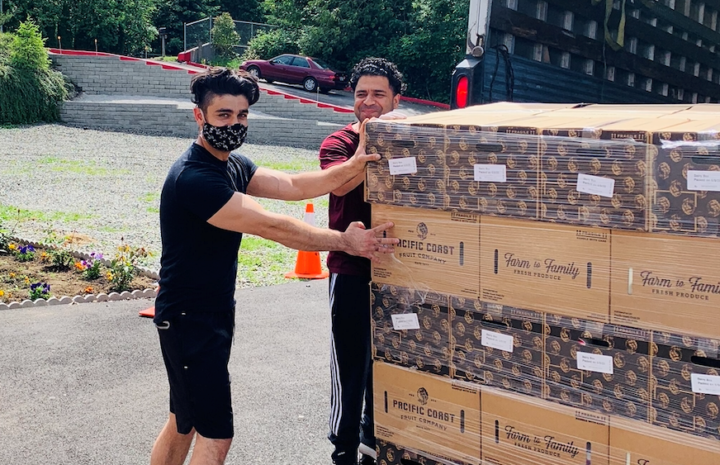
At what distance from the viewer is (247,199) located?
3287 millimetres

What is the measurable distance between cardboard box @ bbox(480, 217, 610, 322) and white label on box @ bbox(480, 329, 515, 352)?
0.39 feet

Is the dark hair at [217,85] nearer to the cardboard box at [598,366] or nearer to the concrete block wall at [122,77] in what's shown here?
the cardboard box at [598,366]

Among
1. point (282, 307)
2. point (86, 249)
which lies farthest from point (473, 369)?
point (86, 249)

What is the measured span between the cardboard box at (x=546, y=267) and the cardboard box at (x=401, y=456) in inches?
28.9

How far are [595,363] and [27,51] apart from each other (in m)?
21.3

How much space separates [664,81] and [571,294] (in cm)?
493

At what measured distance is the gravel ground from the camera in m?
9.53

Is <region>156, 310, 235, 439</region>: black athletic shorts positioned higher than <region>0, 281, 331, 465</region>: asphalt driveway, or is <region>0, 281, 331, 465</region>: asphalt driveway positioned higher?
<region>156, 310, 235, 439</region>: black athletic shorts

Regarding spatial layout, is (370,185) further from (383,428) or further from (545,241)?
(383,428)

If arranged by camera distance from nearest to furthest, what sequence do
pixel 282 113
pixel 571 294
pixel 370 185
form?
pixel 571 294 < pixel 370 185 < pixel 282 113

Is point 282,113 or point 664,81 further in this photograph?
point 282,113

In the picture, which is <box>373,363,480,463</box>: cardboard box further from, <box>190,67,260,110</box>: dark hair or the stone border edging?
the stone border edging

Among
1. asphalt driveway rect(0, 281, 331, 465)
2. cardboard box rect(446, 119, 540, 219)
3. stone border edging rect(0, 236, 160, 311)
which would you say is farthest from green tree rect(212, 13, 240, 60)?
cardboard box rect(446, 119, 540, 219)

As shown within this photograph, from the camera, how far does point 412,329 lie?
320 cm
